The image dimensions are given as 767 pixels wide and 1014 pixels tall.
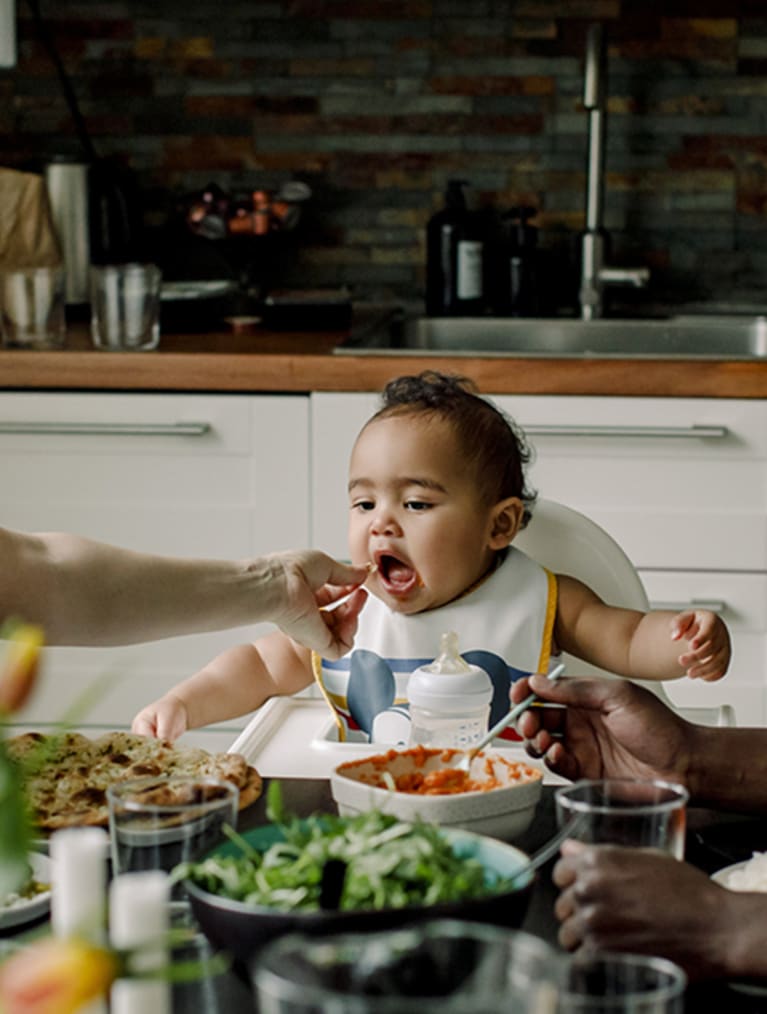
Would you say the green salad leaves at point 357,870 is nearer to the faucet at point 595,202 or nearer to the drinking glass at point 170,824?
the drinking glass at point 170,824

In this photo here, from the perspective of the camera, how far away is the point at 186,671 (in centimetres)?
261

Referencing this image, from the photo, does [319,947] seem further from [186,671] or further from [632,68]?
[632,68]

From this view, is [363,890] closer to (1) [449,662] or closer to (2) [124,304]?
(1) [449,662]

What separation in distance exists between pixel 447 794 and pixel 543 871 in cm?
9

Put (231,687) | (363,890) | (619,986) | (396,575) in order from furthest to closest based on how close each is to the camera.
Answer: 1. (396,575)
2. (231,687)
3. (363,890)
4. (619,986)

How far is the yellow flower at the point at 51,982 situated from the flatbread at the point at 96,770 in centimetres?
60

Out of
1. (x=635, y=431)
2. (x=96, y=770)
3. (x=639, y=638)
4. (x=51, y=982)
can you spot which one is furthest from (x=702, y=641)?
(x=51, y=982)

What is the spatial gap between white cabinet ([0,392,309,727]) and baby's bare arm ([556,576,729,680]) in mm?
824

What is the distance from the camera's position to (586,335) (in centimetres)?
310

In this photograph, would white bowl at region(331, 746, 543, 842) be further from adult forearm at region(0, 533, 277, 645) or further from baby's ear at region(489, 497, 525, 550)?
baby's ear at region(489, 497, 525, 550)

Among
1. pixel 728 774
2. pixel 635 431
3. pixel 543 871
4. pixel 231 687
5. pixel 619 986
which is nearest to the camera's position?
pixel 619 986

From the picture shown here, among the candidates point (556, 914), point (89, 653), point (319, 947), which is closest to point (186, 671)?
point (89, 653)

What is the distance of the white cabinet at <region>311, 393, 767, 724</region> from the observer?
2.48m

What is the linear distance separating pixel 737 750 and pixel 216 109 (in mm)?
2467
